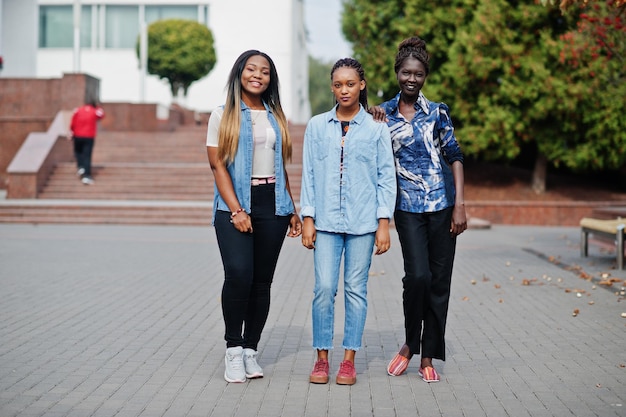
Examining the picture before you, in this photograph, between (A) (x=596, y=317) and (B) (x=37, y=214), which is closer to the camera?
(A) (x=596, y=317)

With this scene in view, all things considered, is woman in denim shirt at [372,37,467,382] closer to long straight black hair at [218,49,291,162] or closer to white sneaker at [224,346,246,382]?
long straight black hair at [218,49,291,162]

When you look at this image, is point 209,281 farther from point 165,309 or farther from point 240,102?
point 240,102

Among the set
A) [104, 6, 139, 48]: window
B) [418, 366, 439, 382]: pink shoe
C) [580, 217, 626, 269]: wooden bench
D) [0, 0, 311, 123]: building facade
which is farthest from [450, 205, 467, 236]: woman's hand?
[104, 6, 139, 48]: window

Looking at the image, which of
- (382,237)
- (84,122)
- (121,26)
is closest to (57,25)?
(121,26)

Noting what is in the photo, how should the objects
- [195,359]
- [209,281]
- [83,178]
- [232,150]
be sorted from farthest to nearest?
[83,178] → [209,281] → [195,359] → [232,150]

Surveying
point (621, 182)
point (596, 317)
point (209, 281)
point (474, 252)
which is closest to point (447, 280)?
point (596, 317)

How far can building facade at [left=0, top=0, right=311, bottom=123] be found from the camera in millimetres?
41094

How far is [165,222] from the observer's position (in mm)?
18062

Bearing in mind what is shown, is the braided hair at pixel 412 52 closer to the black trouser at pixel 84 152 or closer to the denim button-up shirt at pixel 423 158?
the denim button-up shirt at pixel 423 158

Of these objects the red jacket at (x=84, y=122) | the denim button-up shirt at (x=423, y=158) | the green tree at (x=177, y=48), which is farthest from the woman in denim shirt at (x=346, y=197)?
the green tree at (x=177, y=48)

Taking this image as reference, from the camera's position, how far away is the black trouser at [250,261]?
17.5 ft

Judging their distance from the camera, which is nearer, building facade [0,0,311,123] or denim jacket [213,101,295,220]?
denim jacket [213,101,295,220]

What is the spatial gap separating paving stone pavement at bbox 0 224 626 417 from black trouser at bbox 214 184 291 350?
0.39m

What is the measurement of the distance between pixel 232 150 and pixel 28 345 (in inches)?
90.4
